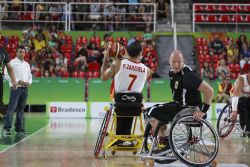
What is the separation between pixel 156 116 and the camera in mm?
8461

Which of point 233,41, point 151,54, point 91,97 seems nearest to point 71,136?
point 91,97

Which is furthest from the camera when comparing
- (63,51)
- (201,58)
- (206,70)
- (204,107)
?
(63,51)

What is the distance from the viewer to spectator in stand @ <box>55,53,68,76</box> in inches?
876

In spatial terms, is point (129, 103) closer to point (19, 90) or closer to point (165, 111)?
point (165, 111)

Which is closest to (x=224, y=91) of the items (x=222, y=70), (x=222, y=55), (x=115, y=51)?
(x=222, y=70)

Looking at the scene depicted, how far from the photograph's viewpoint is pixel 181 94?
8.59m

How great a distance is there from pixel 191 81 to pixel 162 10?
17678 millimetres

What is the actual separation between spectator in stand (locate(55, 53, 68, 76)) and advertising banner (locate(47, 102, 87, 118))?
2958 millimetres

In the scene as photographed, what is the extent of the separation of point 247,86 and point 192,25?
13.2 m

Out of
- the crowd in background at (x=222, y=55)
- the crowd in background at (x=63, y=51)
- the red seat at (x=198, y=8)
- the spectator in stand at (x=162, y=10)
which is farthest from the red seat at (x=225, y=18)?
the crowd in background at (x=63, y=51)

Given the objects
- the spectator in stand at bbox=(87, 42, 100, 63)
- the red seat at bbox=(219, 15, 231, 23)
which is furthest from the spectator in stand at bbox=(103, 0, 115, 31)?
the red seat at bbox=(219, 15, 231, 23)

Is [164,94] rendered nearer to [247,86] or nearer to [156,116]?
[247,86]

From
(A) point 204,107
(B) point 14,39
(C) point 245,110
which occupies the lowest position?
(C) point 245,110

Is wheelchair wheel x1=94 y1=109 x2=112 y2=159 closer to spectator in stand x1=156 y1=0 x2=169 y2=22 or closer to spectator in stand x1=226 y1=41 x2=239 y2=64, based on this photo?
spectator in stand x1=226 y1=41 x2=239 y2=64
